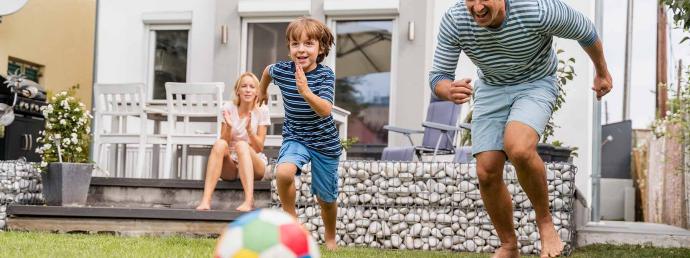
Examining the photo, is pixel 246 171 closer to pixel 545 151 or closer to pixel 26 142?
pixel 545 151

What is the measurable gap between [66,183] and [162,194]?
0.72 meters

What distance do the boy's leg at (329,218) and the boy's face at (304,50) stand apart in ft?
2.46

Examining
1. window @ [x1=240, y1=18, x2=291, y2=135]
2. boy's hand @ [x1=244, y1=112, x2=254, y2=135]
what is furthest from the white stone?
window @ [x1=240, y1=18, x2=291, y2=135]

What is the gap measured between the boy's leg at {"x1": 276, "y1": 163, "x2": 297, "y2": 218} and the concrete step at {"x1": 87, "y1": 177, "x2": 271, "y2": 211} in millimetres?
1688

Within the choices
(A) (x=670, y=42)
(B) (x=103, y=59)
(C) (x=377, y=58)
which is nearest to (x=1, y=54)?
(B) (x=103, y=59)

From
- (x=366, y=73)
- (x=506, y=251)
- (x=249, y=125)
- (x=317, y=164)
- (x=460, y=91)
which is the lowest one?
(x=506, y=251)

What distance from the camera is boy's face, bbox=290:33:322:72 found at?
405cm

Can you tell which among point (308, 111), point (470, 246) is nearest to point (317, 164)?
point (308, 111)

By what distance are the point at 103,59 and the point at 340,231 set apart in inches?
214

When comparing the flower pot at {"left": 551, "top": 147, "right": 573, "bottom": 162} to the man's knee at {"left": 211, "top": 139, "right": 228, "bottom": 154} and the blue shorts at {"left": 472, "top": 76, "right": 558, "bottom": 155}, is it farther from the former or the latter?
the man's knee at {"left": 211, "top": 139, "right": 228, "bottom": 154}

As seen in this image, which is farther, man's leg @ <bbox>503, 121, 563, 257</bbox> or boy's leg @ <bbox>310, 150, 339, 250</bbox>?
boy's leg @ <bbox>310, 150, 339, 250</bbox>

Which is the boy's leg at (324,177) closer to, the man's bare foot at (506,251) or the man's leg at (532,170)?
the man's bare foot at (506,251)

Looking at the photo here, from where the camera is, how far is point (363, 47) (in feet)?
29.7

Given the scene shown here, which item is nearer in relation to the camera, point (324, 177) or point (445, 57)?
point (445, 57)
